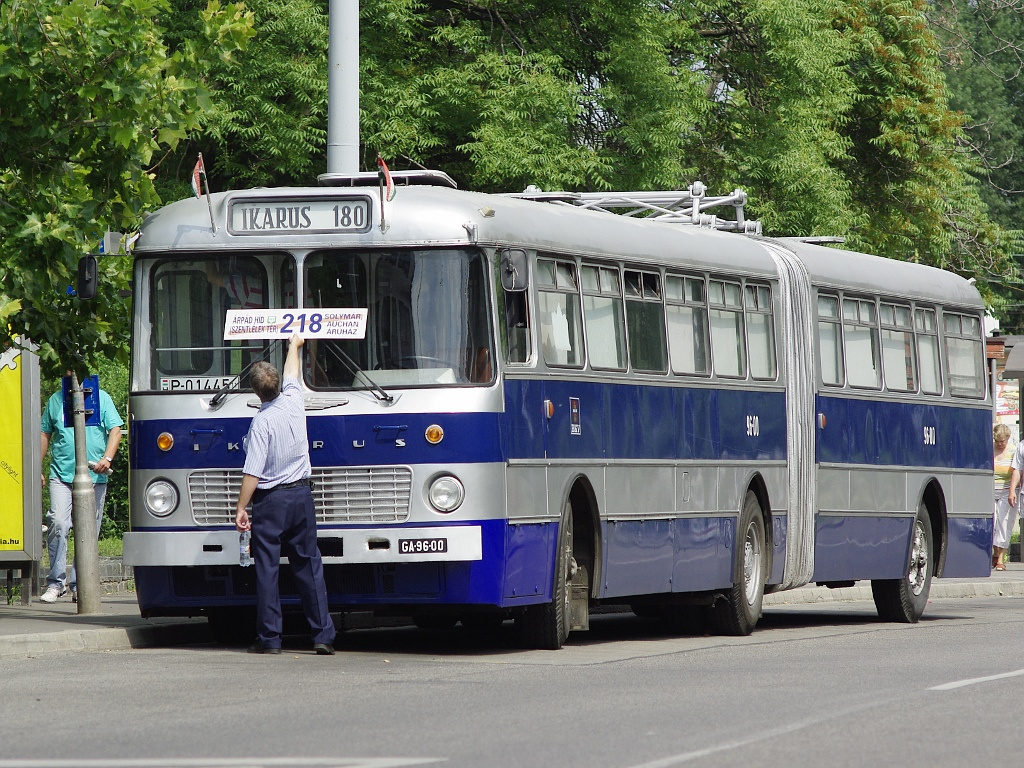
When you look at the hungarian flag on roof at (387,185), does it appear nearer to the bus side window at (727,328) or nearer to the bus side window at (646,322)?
the bus side window at (646,322)

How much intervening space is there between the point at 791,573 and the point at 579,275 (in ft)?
13.2

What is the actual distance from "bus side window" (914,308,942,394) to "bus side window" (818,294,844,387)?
161cm

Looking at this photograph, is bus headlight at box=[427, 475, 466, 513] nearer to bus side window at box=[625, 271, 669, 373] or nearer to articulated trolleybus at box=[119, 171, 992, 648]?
articulated trolleybus at box=[119, 171, 992, 648]

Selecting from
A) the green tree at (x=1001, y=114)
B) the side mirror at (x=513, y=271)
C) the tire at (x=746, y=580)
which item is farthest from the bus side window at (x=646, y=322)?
the green tree at (x=1001, y=114)

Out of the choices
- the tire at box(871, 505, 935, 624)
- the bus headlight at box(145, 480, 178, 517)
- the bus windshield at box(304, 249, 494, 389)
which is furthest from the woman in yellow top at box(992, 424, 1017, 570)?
the bus headlight at box(145, 480, 178, 517)

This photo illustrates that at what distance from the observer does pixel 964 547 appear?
20.0m

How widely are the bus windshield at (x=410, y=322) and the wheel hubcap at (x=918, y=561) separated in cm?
709

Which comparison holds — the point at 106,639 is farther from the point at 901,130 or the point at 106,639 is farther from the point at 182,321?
the point at 901,130

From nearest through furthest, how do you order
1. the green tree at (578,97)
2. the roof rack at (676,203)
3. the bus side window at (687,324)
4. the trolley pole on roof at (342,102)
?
the bus side window at (687,324), the trolley pole on roof at (342,102), the roof rack at (676,203), the green tree at (578,97)

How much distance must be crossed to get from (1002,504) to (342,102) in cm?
1501

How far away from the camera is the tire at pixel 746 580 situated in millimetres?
16375

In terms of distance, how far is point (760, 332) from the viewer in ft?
55.9

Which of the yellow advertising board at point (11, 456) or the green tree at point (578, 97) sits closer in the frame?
the yellow advertising board at point (11, 456)

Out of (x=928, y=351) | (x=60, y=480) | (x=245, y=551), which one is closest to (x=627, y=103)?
(x=928, y=351)
